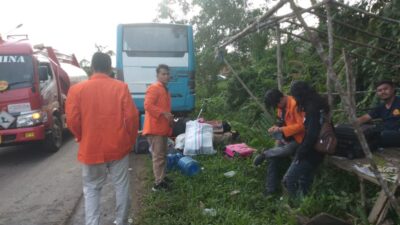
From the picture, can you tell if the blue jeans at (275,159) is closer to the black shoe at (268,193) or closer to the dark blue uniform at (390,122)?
the black shoe at (268,193)

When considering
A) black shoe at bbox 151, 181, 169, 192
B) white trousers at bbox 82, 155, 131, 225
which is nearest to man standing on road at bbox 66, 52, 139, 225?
white trousers at bbox 82, 155, 131, 225

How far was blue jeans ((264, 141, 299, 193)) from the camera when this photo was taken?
5.03 meters

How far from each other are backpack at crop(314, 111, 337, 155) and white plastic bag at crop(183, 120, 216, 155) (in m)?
3.22

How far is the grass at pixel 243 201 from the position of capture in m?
4.34

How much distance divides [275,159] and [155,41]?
571 centimetres

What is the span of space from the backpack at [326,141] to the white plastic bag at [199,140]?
10.6 ft

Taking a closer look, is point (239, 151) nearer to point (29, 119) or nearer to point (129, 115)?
point (129, 115)

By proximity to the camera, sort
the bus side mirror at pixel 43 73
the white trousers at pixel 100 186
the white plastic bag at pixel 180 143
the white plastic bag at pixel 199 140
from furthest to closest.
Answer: the bus side mirror at pixel 43 73 < the white plastic bag at pixel 180 143 < the white plastic bag at pixel 199 140 < the white trousers at pixel 100 186

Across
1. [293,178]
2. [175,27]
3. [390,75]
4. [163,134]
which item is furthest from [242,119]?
[293,178]

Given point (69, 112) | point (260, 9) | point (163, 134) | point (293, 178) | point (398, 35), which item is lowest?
point (293, 178)

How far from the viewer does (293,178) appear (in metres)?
4.68

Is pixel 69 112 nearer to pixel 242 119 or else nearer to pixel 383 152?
pixel 383 152

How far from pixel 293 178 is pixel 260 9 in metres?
11.4

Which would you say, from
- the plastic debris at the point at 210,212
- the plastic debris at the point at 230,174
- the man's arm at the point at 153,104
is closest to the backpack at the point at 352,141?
the plastic debris at the point at 210,212
